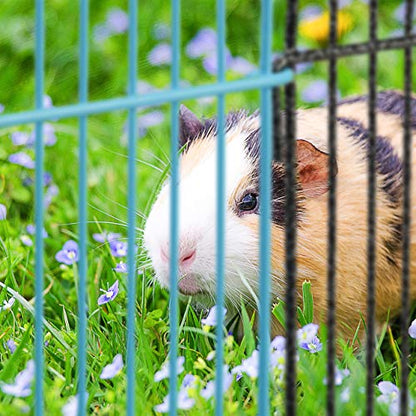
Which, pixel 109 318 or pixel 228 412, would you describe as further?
pixel 109 318

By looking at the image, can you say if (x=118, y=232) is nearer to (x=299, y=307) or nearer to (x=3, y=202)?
(x=3, y=202)

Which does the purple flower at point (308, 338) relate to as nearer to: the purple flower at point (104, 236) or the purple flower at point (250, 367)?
the purple flower at point (250, 367)

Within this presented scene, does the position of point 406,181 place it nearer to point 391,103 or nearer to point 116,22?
point 391,103

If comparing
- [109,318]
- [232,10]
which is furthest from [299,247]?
[232,10]

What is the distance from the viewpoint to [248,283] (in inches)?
117

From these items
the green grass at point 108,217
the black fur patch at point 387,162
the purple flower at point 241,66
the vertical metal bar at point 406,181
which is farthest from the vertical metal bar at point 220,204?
the purple flower at point 241,66

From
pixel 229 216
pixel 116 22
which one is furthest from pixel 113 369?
pixel 116 22

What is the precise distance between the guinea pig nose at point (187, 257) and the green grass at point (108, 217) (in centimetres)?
24

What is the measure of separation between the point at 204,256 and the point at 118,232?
120 cm

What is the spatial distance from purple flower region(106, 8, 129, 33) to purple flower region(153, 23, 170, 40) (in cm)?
23

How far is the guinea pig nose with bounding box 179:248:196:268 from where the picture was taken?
282 cm

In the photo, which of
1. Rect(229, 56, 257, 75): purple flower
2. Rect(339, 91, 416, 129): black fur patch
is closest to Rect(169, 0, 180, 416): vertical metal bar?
Rect(339, 91, 416, 129): black fur patch

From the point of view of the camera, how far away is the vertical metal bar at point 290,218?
6.99 ft

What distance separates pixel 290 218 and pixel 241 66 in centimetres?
353
